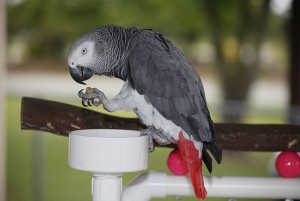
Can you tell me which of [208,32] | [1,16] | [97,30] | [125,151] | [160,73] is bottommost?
[125,151]

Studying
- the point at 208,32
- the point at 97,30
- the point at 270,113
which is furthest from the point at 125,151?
the point at 208,32

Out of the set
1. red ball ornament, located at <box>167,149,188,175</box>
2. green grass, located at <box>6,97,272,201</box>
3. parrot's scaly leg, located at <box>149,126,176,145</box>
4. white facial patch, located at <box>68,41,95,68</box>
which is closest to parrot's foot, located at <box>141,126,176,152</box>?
parrot's scaly leg, located at <box>149,126,176,145</box>

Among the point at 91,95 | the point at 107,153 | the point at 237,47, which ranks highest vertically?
the point at 237,47

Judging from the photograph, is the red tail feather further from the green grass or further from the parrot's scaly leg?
the green grass

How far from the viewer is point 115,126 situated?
139cm

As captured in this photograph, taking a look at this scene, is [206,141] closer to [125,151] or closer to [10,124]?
[125,151]

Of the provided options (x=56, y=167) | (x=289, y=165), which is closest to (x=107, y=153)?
(x=289, y=165)

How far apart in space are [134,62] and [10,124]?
170 inches

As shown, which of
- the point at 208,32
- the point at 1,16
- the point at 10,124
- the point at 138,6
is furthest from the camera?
the point at 10,124

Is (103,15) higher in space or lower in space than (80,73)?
higher

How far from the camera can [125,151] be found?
103 centimetres

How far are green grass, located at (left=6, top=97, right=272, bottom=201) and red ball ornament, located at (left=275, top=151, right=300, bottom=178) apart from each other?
314 centimetres

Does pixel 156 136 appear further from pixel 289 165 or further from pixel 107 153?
pixel 289 165

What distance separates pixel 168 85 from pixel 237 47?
3.34 meters
